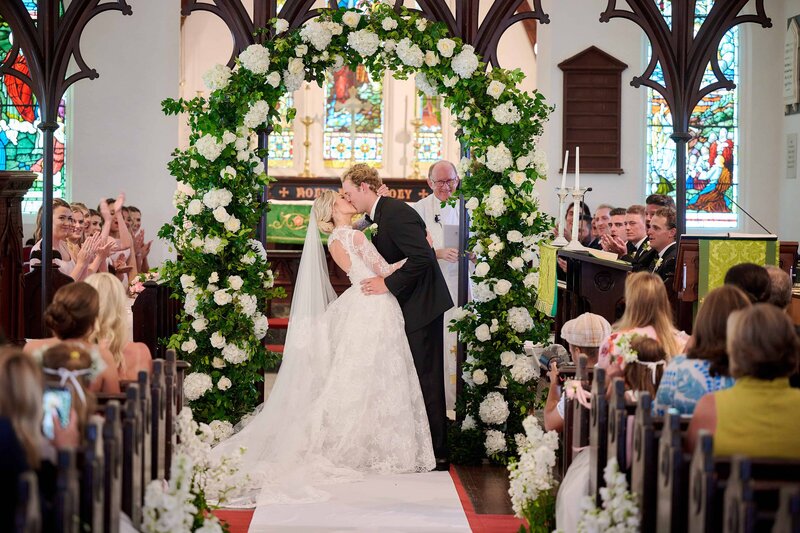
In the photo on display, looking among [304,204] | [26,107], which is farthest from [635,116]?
[26,107]

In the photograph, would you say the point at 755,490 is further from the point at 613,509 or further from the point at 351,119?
the point at 351,119

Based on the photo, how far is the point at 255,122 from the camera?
24.0 ft

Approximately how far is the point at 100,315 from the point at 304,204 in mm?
10043

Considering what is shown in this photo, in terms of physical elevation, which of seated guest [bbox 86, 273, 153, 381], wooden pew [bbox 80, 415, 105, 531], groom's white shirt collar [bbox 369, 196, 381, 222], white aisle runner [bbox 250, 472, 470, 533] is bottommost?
white aisle runner [bbox 250, 472, 470, 533]

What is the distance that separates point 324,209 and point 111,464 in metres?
3.77

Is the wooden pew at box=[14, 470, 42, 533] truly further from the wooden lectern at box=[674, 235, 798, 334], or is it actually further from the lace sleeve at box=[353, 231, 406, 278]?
the wooden lectern at box=[674, 235, 798, 334]

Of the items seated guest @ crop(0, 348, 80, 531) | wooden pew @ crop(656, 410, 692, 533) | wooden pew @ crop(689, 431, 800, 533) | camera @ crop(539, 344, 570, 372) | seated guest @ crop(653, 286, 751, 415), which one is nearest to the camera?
seated guest @ crop(0, 348, 80, 531)

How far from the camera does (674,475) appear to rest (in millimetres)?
3709

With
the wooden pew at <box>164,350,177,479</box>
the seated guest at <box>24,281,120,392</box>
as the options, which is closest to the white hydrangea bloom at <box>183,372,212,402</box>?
the wooden pew at <box>164,350,177,479</box>

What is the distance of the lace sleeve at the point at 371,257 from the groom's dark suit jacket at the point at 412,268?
9cm

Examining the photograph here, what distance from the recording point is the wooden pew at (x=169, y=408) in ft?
16.5

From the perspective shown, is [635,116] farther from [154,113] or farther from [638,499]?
[638,499]

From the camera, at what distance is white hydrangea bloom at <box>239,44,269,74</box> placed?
7.24 metres

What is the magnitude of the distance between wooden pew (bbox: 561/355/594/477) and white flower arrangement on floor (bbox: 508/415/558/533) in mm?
130
